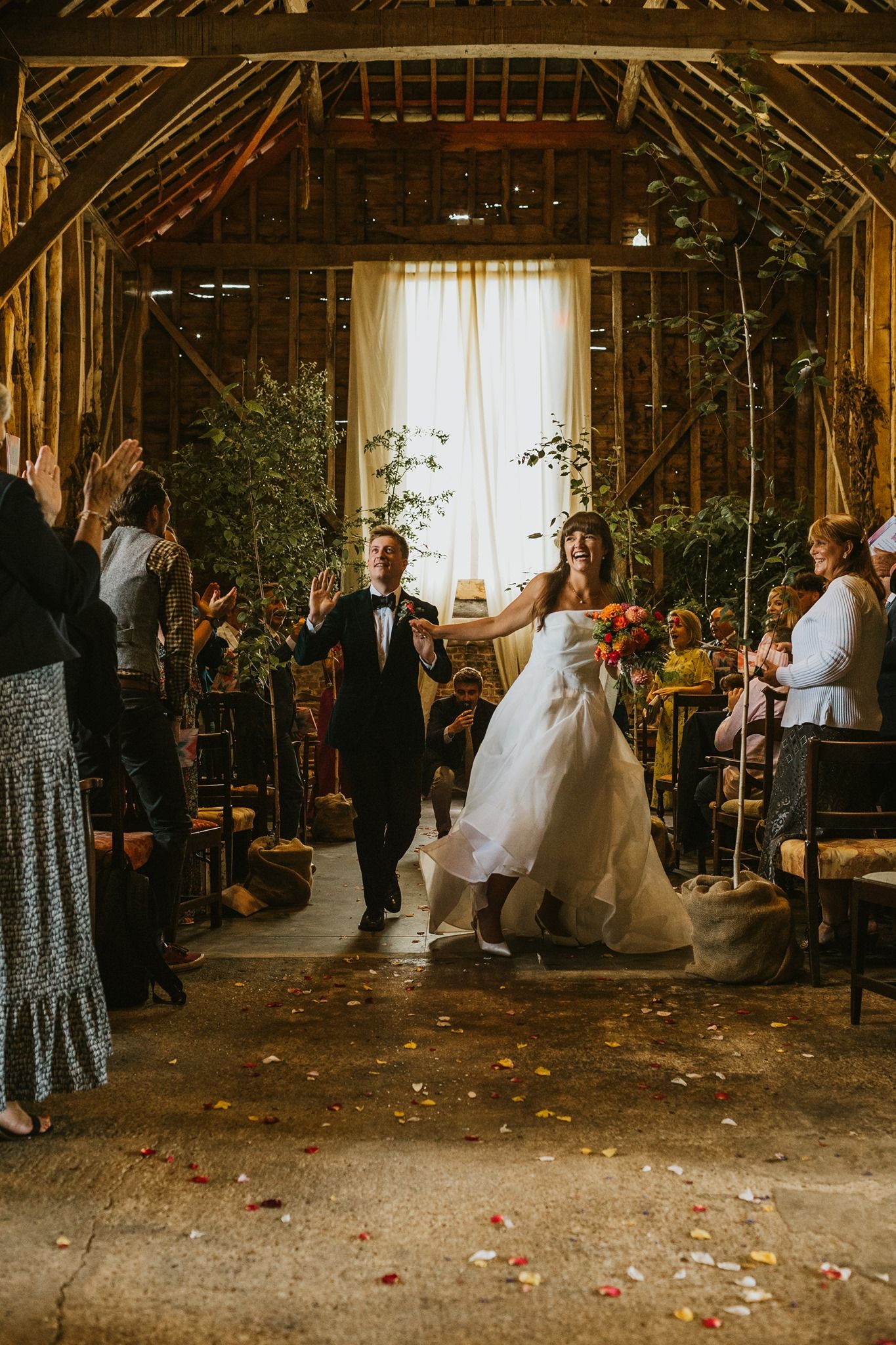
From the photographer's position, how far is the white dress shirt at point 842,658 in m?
4.23

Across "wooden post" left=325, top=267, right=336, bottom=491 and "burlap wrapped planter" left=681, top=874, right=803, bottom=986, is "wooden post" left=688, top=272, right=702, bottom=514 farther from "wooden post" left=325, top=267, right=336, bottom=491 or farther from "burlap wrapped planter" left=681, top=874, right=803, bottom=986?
"burlap wrapped planter" left=681, top=874, right=803, bottom=986

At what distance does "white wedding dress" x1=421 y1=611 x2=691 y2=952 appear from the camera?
4586 millimetres

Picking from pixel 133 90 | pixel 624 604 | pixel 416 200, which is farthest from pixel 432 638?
pixel 416 200

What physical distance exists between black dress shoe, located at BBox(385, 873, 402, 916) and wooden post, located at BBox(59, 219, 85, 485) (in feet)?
22.1

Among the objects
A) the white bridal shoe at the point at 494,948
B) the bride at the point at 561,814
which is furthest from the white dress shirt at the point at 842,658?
the white bridal shoe at the point at 494,948

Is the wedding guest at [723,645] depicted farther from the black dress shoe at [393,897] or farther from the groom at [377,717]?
the black dress shoe at [393,897]

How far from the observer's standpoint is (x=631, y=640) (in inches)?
180

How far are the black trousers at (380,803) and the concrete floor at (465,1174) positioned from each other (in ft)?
3.98

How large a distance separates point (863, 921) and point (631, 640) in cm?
140

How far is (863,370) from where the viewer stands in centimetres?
1155

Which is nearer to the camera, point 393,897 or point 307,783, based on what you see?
point 393,897

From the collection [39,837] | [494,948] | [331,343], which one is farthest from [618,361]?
[39,837]

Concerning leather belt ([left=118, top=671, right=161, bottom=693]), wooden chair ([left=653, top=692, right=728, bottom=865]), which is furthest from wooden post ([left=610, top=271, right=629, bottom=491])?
leather belt ([left=118, top=671, right=161, bottom=693])

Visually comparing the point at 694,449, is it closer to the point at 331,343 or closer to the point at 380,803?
the point at 331,343
